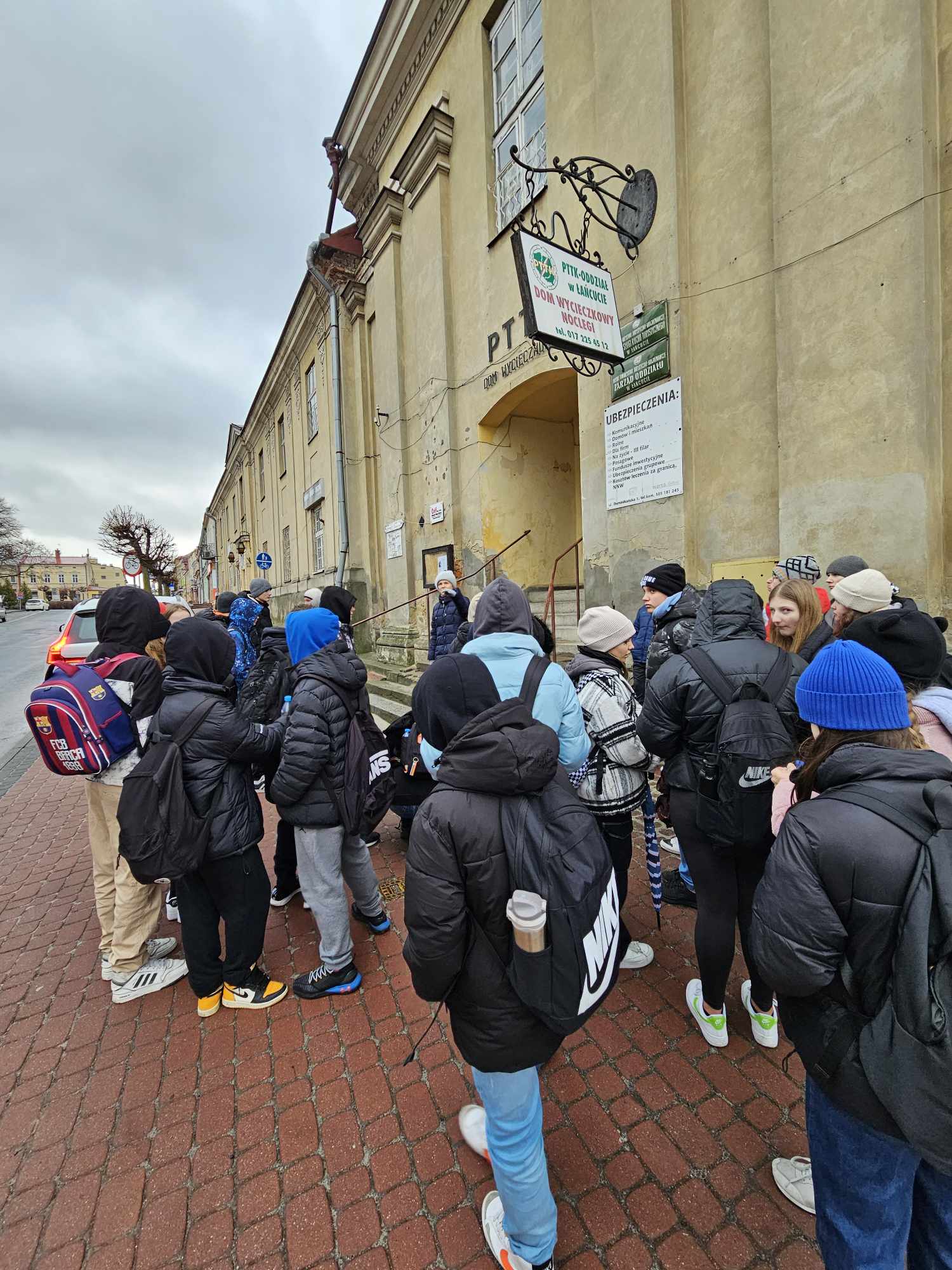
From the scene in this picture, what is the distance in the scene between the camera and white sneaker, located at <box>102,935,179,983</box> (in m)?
2.88

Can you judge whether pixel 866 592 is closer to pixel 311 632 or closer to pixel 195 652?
pixel 311 632

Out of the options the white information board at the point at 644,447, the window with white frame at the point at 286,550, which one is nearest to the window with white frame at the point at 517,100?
the white information board at the point at 644,447

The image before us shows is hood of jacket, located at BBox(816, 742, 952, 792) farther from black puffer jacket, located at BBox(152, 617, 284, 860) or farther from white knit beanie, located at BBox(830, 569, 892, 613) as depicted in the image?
black puffer jacket, located at BBox(152, 617, 284, 860)

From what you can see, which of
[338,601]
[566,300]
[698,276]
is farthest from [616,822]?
[698,276]

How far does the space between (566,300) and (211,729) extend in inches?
185

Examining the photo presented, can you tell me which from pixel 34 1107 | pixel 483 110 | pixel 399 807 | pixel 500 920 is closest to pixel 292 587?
pixel 483 110

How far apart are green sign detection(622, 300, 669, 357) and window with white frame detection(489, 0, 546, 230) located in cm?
277

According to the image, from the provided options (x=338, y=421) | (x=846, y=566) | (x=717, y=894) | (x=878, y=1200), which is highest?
(x=338, y=421)

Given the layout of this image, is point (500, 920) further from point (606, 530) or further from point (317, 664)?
point (606, 530)

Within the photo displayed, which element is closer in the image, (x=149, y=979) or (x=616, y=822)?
(x=616, y=822)

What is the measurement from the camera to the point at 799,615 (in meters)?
2.91

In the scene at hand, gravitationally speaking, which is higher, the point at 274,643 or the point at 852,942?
the point at 274,643

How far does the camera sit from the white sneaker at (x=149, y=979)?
284 cm

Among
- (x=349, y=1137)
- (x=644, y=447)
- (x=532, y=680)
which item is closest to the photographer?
(x=532, y=680)
